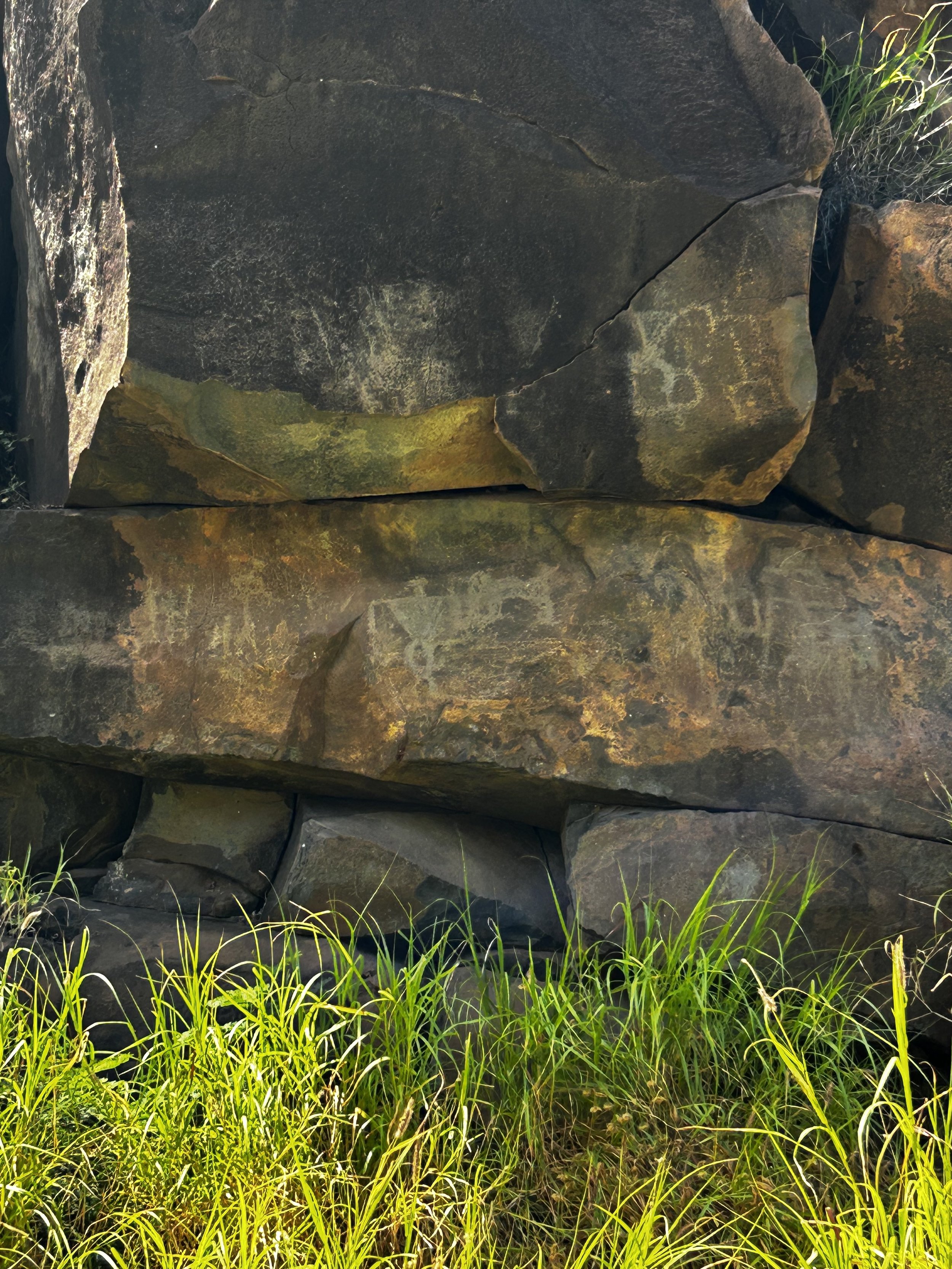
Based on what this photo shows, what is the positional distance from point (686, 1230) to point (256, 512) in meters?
1.89

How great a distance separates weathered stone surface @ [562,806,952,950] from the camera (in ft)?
8.18

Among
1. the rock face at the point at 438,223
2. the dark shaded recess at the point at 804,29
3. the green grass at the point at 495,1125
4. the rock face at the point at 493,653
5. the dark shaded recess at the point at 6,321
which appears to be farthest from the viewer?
the dark shaded recess at the point at 6,321

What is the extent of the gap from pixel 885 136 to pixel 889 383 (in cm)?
73

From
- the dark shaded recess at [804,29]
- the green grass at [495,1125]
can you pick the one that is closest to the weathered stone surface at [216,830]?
the green grass at [495,1125]

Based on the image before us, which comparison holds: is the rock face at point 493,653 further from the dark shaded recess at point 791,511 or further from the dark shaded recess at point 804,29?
the dark shaded recess at point 804,29

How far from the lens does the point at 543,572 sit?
2.70m

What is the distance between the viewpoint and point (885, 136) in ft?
9.50

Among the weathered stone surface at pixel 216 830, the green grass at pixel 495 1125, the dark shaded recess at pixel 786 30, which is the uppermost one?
the dark shaded recess at pixel 786 30

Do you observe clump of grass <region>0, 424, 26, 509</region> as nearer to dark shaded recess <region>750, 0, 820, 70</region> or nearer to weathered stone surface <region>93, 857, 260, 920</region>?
weathered stone surface <region>93, 857, 260, 920</region>

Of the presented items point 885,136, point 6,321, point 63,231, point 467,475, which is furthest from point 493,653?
point 6,321

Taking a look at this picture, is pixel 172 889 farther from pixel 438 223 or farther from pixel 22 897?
pixel 438 223

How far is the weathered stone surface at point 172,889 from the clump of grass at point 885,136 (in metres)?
2.38

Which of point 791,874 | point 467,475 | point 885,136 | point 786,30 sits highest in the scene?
point 786,30

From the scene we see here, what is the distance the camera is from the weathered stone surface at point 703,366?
8.18 feet
